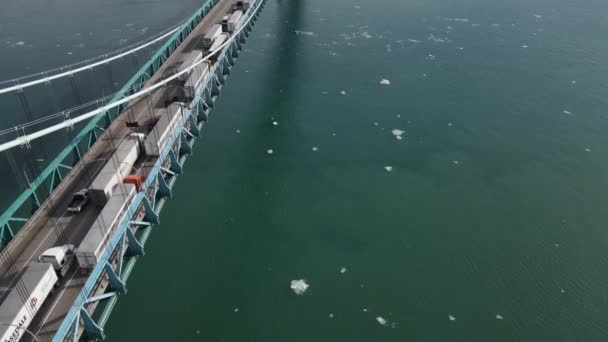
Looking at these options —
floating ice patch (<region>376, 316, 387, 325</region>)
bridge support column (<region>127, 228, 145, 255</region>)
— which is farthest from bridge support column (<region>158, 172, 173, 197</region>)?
floating ice patch (<region>376, 316, 387, 325</region>)

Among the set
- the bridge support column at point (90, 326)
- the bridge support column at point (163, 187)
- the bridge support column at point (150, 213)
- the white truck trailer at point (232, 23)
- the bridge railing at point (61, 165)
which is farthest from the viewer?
the white truck trailer at point (232, 23)

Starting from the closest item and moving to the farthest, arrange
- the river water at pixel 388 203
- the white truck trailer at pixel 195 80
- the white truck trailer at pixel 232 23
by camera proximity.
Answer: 1. the river water at pixel 388 203
2. the white truck trailer at pixel 195 80
3. the white truck trailer at pixel 232 23

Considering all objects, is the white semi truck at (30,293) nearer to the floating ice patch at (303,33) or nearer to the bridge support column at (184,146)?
the bridge support column at (184,146)

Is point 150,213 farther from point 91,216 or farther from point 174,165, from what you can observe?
point 174,165

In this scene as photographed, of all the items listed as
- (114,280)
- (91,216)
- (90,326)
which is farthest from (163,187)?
(90,326)

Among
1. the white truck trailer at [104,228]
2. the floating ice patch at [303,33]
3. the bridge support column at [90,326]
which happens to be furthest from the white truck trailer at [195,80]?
the floating ice patch at [303,33]

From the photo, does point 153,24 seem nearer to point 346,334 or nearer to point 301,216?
point 301,216

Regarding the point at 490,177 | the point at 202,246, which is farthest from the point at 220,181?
the point at 490,177
